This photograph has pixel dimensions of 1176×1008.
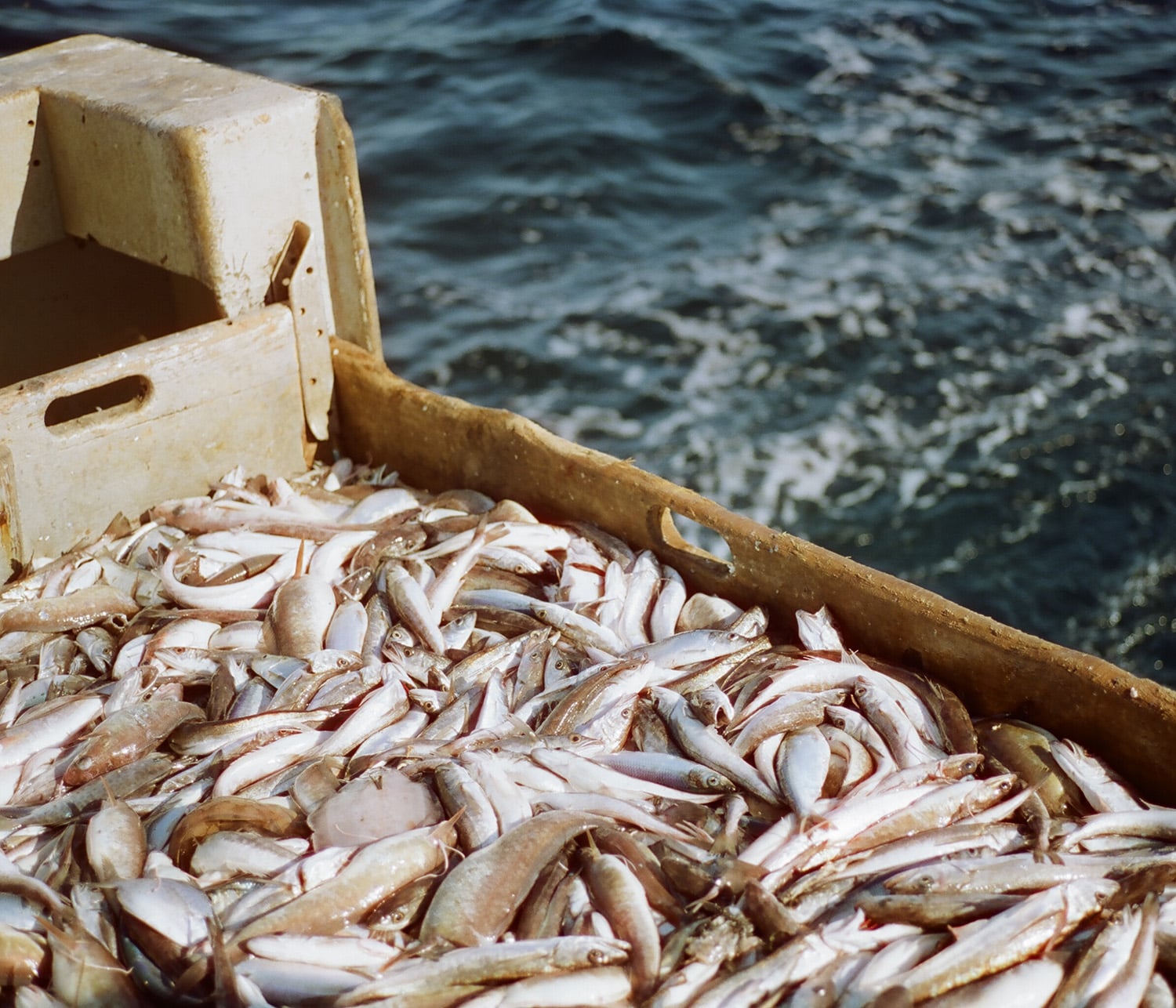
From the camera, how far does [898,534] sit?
838 cm

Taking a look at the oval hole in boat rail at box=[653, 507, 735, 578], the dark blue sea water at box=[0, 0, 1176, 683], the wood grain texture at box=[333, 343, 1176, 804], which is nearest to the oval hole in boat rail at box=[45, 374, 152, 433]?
the wood grain texture at box=[333, 343, 1176, 804]

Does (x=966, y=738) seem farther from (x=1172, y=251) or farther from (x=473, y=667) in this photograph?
(x=1172, y=251)

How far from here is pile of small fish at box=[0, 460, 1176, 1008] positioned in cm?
251

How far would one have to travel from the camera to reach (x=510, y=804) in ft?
9.65

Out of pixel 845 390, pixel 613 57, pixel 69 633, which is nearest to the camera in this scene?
pixel 69 633

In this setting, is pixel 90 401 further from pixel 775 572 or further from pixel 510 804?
pixel 510 804

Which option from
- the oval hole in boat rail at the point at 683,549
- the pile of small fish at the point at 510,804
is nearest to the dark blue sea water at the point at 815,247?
the oval hole in boat rail at the point at 683,549

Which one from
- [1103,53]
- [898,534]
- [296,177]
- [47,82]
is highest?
[47,82]

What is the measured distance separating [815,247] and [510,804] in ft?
29.2

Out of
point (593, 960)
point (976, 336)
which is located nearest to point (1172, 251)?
point (976, 336)

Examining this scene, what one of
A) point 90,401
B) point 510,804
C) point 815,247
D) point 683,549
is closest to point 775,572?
point 683,549

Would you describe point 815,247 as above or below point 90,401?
below

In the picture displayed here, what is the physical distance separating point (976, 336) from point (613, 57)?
5685 mm

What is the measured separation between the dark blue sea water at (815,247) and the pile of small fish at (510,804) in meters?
4.56
